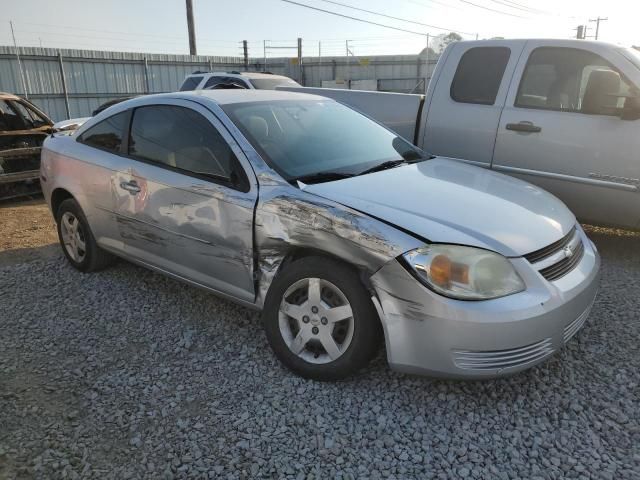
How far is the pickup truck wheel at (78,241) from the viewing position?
444 centimetres

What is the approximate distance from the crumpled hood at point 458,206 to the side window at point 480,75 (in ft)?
6.25

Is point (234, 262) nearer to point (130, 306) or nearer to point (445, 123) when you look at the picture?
point (130, 306)

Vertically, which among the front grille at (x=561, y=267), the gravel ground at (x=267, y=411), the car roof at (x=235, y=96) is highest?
the car roof at (x=235, y=96)

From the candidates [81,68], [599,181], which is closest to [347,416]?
[599,181]

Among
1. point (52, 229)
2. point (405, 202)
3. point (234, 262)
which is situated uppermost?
point (405, 202)

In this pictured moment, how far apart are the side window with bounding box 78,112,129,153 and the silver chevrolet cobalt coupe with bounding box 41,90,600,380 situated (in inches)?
0.7

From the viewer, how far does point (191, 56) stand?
21125 mm

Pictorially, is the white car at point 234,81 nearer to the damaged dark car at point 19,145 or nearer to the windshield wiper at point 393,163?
the damaged dark car at point 19,145

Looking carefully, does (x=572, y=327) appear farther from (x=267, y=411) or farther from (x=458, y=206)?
(x=267, y=411)

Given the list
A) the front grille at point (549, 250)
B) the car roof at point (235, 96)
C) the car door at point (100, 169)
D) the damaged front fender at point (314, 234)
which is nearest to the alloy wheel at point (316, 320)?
the damaged front fender at point (314, 234)

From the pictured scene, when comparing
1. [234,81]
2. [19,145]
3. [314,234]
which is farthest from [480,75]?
[19,145]

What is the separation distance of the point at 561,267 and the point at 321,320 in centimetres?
132

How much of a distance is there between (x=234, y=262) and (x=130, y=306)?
4.18 feet

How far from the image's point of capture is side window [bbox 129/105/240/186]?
3.28 m
